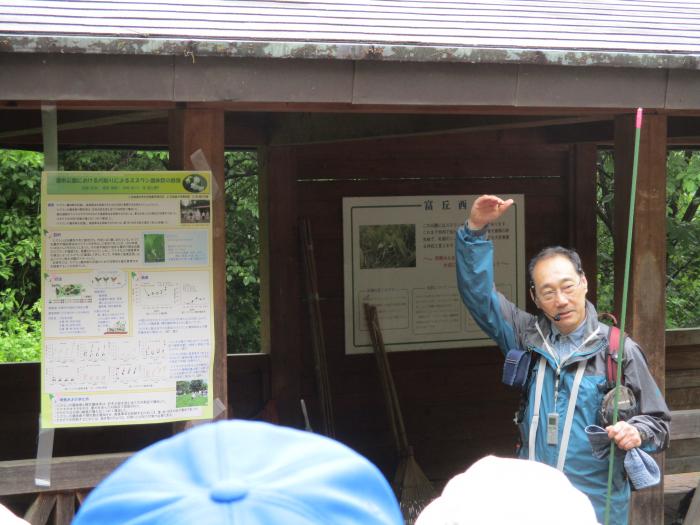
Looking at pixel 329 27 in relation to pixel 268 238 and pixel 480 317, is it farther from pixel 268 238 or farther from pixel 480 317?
pixel 268 238

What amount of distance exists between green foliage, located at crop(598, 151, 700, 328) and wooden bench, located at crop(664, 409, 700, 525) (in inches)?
117

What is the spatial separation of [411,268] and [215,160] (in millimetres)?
2962

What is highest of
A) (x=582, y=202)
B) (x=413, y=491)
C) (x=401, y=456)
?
(x=582, y=202)

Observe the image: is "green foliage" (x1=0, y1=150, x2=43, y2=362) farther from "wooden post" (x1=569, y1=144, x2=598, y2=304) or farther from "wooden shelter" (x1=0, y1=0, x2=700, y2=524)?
"wooden post" (x1=569, y1=144, x2=598, y2=304)

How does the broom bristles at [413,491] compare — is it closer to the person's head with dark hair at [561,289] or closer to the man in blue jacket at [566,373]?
the man in blue jacket at [566,373]

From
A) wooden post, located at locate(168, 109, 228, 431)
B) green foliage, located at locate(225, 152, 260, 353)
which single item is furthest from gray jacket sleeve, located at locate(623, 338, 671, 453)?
green foliage, located at locate(225, 152, 260, 353)

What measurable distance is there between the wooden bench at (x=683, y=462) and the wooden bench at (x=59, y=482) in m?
2.39

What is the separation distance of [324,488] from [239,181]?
9.86 meters

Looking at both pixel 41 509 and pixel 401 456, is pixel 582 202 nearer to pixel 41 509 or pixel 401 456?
pixel 401 456

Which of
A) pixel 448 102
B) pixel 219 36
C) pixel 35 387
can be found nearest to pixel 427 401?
pixel 35 387

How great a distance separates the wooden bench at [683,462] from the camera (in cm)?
425

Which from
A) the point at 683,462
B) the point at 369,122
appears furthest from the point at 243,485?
the point at 683,462

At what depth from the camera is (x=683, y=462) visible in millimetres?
5859

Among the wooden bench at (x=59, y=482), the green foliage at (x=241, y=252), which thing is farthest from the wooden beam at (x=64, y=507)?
the green foliage at (x=241, y=252)
